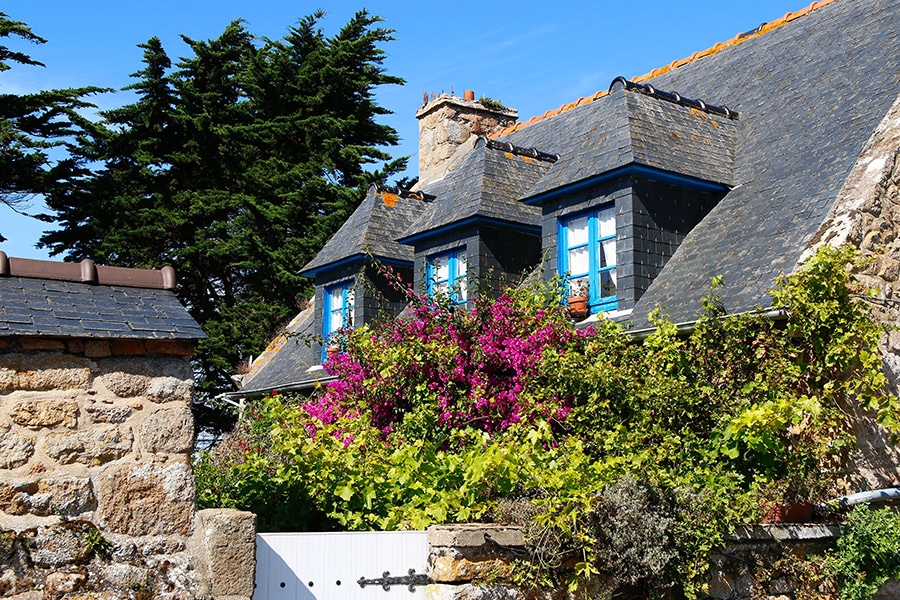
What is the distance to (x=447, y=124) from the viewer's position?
19109 mm

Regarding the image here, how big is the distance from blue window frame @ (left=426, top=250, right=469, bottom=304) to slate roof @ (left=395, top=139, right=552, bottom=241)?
19.1 inches

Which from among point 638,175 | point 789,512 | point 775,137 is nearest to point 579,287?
point 638,175

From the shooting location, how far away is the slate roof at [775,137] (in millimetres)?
9586

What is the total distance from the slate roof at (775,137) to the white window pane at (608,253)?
606mm

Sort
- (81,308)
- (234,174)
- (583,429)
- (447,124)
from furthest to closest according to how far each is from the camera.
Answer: (234,174), (447,124), (583,429), (81,308)

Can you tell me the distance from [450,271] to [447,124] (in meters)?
6.67

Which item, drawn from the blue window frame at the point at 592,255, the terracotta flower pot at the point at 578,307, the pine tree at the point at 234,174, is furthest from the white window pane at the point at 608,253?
the pine tree at the point at 234,174

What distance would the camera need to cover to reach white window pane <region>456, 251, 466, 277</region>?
1305 centimetres

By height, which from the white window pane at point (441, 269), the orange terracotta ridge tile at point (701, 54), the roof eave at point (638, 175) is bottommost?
the white window pane at point (441, 269)

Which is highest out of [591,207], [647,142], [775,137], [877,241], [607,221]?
[775,137]

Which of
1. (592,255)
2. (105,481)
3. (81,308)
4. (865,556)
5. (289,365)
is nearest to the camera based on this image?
(105,481)

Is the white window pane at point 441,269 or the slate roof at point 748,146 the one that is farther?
the white window pane at point 441,269

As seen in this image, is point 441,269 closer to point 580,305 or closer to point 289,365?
point 580,305

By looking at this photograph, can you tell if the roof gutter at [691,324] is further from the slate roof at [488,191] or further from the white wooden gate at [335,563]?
the white wooden gate at [335,563]
